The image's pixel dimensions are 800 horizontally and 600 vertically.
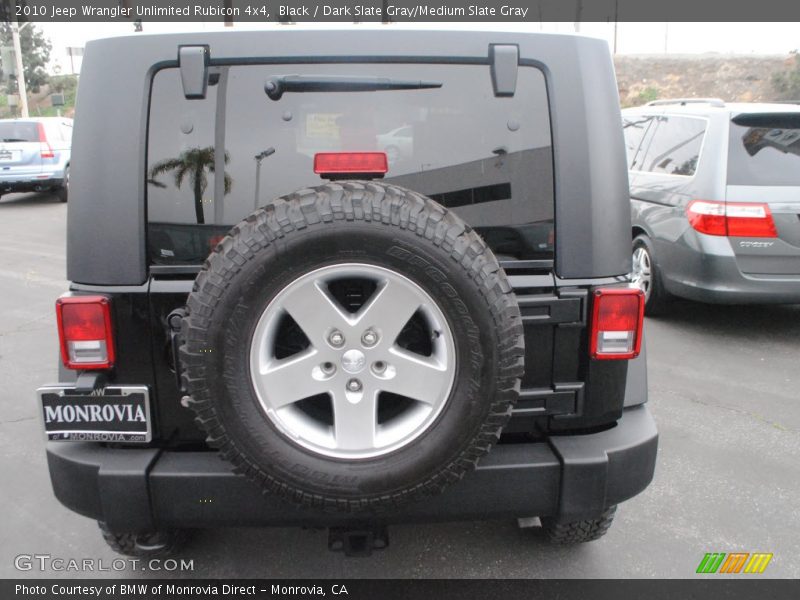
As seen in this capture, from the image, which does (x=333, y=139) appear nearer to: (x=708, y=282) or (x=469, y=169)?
(x=469, y=169)

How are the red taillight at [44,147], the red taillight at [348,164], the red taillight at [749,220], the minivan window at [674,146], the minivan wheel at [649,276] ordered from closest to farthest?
1. the red taillight at [348,164]
2. the red taillight at [749,220]
3. the minivan window at [674,146]
4. the minivan wheel at [649,276]
5. the red taillight at [44,147]

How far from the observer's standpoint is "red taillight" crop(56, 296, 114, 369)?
2039mm

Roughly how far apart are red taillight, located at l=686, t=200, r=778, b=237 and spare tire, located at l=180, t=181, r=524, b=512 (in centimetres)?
382

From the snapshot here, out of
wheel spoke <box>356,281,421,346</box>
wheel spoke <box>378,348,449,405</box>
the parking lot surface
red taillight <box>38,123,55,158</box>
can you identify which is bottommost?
the parking lot surface

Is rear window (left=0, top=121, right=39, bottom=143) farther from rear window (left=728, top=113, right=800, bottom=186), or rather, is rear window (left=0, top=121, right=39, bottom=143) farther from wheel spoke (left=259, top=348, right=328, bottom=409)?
wheel spoke (left=259, top=348, right=328, bottom=409)

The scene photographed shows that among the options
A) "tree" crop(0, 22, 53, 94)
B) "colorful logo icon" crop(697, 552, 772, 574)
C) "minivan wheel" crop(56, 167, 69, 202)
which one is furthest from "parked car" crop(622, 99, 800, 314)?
→ "tree" crop(0, 22, 53, 94)

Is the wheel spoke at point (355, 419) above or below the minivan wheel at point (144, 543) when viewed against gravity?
above

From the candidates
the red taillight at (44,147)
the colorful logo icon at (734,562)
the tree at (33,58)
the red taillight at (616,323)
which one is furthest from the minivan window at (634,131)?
the tree at (33,58)

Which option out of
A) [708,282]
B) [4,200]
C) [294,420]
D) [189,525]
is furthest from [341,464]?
[4,200]

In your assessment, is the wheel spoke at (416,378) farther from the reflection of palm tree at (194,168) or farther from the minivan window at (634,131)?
the minivan window at (634,131)

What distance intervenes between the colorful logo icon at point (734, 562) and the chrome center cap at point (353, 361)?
5.70ft

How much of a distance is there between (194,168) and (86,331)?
0.61m

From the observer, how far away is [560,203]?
82.6 inches

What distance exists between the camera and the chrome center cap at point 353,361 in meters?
1.86
